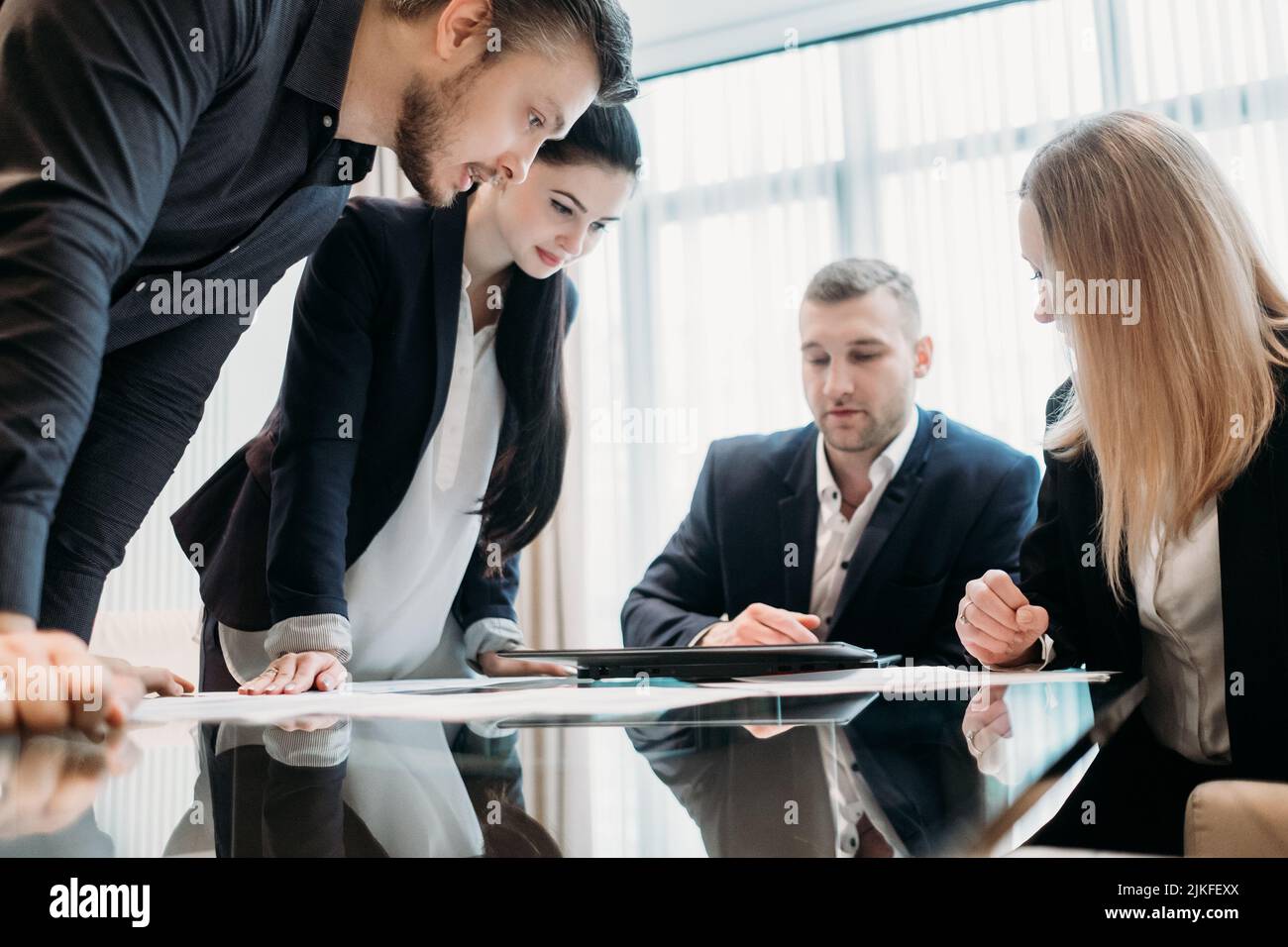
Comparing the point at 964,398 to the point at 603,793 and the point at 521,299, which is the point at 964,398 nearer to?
the point at 521,299

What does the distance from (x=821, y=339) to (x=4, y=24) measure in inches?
62.6

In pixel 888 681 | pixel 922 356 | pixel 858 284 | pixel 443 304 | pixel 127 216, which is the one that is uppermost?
pixel 858 284

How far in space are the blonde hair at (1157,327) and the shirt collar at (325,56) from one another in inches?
32.0

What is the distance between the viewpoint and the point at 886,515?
1745 millimetres

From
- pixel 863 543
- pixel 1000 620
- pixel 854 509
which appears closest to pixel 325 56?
pixel 1000 620

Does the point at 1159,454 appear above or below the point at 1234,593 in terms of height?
above

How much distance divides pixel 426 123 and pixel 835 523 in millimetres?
1052

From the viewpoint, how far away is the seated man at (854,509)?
1.69 metres

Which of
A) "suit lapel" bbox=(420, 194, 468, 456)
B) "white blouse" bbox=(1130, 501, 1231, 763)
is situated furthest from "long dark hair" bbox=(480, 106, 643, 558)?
"white blouse" bbox=(1130, 501, 1231, 763)

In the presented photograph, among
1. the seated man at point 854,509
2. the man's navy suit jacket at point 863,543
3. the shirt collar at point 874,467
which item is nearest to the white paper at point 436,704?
the seated man at point 854,509

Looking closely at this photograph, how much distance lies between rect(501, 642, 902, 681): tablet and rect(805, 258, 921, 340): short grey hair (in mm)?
1208

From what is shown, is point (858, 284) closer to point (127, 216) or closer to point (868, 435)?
point (868, 435)

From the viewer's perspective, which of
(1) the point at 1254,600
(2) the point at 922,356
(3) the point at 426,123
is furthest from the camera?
(2) the point at 922,356

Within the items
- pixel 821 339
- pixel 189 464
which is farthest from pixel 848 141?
pixel 189 464
